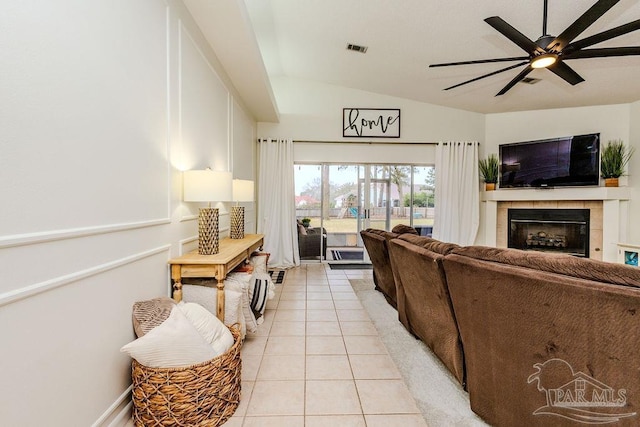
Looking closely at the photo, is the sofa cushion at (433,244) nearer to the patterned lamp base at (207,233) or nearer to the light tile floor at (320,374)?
the light tile floor at (320,374)

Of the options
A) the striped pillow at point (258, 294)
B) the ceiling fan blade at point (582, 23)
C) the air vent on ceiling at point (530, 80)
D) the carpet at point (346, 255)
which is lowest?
the carpet at point (346, 255)

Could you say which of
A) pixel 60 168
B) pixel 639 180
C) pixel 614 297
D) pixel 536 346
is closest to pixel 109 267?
pixel 60 168

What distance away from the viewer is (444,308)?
1771 millimetres

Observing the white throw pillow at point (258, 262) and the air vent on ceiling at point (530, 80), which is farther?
the air vent on ceiling at point (530, 80)

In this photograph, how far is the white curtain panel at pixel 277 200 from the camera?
17.6 ft

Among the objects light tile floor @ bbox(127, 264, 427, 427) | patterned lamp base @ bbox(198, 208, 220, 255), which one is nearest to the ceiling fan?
patterned lamp base @ bbox(198, 208, 220, 255)

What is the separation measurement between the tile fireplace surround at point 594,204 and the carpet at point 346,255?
8.47 feet

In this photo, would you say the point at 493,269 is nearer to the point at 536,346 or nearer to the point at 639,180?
the point at 536,346

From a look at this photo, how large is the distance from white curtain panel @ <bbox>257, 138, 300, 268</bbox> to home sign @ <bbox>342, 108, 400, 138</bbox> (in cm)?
111

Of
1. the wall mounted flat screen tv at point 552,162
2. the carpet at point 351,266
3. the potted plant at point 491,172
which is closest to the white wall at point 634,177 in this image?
the wall mounted flat screen tv at point 552,162

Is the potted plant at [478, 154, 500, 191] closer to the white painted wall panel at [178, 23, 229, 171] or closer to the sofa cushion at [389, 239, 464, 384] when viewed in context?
the sofa cushion at [389, 239, 464, 384]

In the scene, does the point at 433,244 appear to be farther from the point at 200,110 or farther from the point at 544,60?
the point at 200,110

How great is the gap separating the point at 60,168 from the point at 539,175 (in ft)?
19.9

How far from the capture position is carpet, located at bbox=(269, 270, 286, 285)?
14.4 ft
